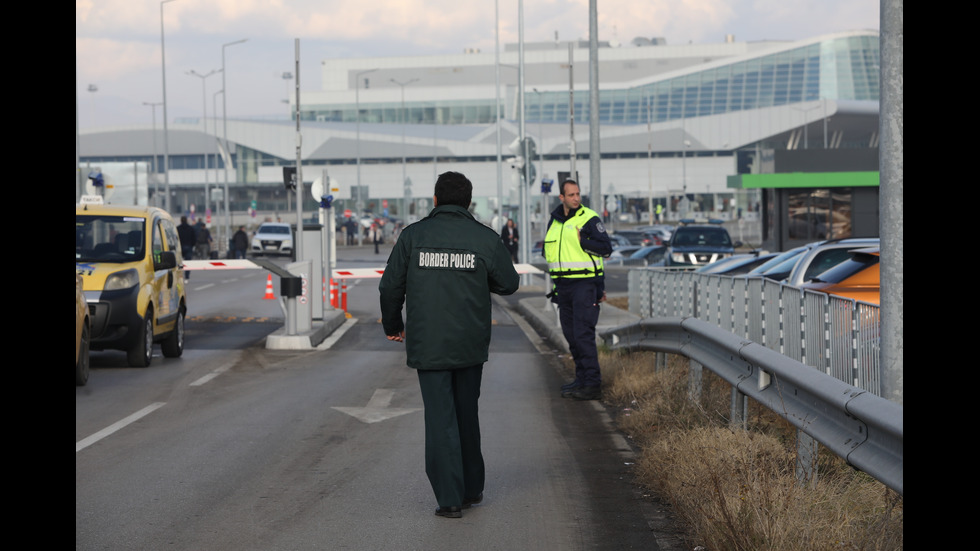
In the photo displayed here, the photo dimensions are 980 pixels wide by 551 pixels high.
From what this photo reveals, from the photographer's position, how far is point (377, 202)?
122375 mm

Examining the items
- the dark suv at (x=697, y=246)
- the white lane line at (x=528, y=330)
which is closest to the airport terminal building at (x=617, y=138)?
the dark suv at (x=697, y=246)

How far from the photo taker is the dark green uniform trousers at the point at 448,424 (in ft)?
22.7

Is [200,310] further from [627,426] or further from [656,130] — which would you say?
[656,130]

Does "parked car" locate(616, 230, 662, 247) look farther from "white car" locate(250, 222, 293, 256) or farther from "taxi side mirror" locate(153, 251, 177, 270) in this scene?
"taxi side mirror" locate(153, 251, 177, 270)

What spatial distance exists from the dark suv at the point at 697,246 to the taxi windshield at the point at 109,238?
69.6ft

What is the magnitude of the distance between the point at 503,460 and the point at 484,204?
372ft

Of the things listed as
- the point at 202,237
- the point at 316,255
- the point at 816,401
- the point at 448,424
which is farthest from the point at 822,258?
the point at 202,237

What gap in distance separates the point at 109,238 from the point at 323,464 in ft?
26.1

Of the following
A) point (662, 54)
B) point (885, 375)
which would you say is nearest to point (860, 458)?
point (885, 375)

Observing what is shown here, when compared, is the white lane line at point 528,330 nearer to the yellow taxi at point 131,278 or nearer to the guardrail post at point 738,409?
Result: the yellow taxi at point 131,278

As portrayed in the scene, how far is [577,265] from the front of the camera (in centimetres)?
1170

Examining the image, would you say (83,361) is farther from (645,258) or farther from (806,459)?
(645,258)

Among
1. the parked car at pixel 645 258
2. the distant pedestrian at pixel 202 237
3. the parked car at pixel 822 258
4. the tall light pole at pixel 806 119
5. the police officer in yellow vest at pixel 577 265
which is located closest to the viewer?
the police officer in yellow vest at pixel 577 265

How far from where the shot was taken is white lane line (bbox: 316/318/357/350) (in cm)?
1836
